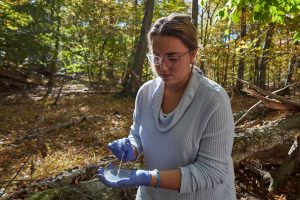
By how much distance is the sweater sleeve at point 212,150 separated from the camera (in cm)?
177

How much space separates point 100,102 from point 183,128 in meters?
11.4

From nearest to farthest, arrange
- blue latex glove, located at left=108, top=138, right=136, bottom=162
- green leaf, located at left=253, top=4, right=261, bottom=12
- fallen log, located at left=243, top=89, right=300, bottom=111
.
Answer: blue latex glove, located at left=108, top=138, right=136, bottom=162 < green leaf, located at left=253, top=4, right=261, bottom=12 < fallen log, located at left=243, top=89, right=300, bottom=111

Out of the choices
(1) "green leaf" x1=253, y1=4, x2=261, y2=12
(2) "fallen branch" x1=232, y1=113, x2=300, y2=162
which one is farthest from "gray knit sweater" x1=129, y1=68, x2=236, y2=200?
(2) "fallen branch" x1=232, y1=113, x2=300, y2=162

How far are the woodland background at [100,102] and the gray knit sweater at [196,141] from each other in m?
0.74

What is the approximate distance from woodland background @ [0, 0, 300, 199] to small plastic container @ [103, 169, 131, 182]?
3.69 ft

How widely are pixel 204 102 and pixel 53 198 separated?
1958 millimetres

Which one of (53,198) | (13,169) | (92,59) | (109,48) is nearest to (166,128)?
(53,198)

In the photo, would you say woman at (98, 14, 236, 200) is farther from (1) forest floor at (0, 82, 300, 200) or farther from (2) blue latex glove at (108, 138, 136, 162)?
(1) forest floor at (0, 82, 300, 200)

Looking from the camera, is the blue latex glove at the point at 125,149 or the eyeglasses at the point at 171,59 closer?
the eyeglasses at the point at 171,59

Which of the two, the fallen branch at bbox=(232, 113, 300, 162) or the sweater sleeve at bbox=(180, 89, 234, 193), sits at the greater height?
the sweater sleeve at bbox=(180, 89, 234, 193)

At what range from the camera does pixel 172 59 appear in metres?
1.87

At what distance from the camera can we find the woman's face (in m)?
1.84

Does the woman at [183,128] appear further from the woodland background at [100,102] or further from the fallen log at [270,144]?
the fallen log at [270,144]

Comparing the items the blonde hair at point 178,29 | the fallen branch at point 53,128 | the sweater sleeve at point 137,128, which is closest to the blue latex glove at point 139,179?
the sweater sleeve at point 137,128
